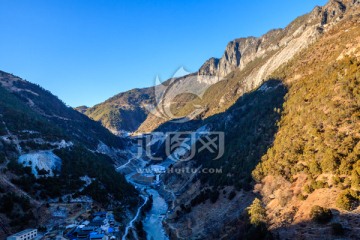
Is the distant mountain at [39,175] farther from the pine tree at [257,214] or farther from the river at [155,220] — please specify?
the pine tree at [257,214]

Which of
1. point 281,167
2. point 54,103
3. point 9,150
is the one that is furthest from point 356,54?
point 54,103

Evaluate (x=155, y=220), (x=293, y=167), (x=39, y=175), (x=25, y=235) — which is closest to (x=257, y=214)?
(x=293, y=167)

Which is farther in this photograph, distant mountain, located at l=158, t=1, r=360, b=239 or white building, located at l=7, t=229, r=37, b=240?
white building, located at l=7, t=229, r=37, b=240

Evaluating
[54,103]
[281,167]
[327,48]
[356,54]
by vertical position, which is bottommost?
[281,167]

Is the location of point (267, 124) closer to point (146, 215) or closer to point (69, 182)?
point (146, 215)

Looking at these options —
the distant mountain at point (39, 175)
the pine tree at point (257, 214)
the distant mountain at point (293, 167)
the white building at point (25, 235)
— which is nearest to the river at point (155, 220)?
the distant mountain at point (293, 167)

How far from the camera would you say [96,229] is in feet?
137

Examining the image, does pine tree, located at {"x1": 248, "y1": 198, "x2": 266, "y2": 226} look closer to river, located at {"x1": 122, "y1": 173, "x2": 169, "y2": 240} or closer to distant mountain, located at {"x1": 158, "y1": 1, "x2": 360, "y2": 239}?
distant mountain, located at {"x1": 158, "y1": 1, "x2": 360, "y2": 239}

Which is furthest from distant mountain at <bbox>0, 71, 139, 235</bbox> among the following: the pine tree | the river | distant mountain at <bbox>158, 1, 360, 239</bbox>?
the pine tree

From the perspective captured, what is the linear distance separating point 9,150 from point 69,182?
14463mm

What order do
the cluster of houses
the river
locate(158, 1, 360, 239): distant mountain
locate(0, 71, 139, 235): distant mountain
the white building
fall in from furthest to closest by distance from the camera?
the river → locate(0, 71, 139, 235): distant mountain → the cluster of houses → the white building → locate(158, 1, 360, 239): distant mountain

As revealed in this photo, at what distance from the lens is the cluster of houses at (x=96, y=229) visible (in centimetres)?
3925

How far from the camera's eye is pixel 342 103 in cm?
3859

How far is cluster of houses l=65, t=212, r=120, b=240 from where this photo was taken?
3925 centimetres
